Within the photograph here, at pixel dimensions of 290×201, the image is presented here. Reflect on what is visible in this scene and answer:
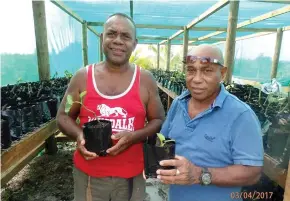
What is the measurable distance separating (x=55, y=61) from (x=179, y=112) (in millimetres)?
4634

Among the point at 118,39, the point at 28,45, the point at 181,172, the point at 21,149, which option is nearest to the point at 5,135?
the point at 21,149

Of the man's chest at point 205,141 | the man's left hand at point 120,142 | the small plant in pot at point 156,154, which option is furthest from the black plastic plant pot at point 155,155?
the man's left hand at point 120,142

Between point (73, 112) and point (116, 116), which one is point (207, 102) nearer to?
point (116, 116)

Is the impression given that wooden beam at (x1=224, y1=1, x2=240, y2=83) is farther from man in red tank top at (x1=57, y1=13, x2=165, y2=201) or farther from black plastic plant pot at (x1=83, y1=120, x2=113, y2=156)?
black plastic plant pot at (x1=83, y1=120, x2=113, y2=156)

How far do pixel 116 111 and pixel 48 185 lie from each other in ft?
7.05

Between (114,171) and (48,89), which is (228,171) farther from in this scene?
(48,89)

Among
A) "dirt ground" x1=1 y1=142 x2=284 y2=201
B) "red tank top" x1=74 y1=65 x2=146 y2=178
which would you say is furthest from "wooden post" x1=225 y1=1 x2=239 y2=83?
"red tank top" x1=74 y1=65 x2=146 y2=178

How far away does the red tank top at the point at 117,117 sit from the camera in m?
1.34

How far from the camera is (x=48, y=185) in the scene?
289cm

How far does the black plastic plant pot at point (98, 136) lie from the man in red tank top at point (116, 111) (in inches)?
4.3

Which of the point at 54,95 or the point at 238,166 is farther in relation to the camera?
the point at 54,95

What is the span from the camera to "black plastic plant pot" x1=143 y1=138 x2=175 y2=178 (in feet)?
3.20

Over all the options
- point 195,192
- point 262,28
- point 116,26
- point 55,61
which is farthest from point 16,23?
point 262,28

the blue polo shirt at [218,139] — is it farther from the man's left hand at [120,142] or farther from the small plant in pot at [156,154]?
the man's left hand at [120,142]
